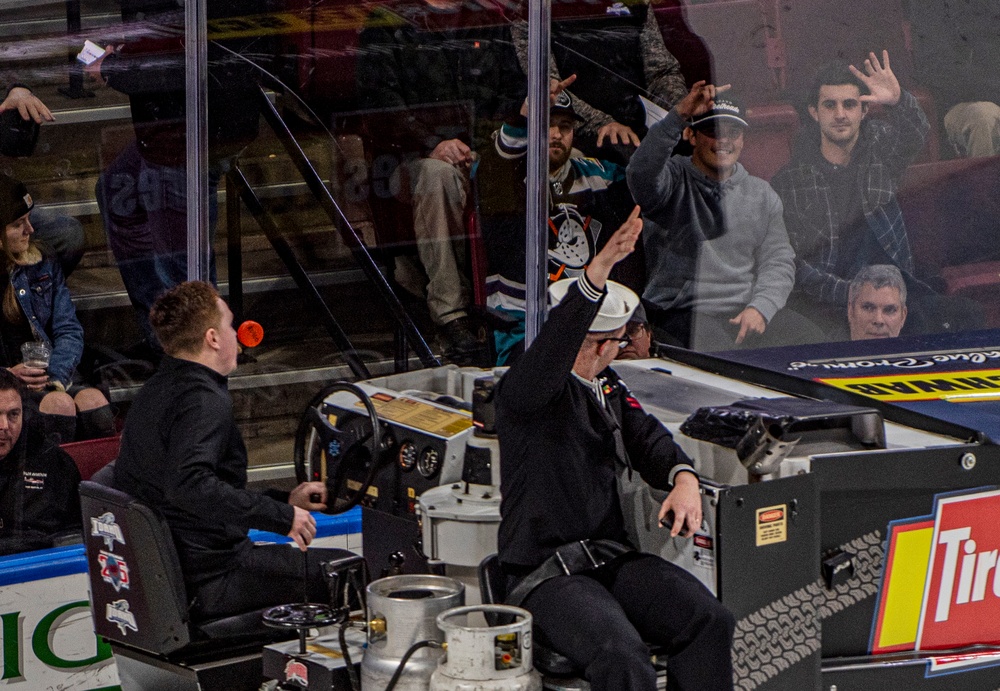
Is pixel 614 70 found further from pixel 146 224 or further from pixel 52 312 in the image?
pixel 52 312

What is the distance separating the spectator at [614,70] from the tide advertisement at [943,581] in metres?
2.49

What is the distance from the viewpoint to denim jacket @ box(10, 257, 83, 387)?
14.4 ft

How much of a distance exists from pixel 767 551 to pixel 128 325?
2.51 meters

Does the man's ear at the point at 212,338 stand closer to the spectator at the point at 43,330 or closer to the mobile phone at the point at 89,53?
the spectator at the point at 43,330

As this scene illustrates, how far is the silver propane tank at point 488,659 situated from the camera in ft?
9.03

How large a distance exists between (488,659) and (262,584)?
0.93m

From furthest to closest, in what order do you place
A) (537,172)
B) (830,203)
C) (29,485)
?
(830,203) < (537,172) < (29,485)

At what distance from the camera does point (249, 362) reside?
5059 mm

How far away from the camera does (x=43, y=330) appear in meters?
4.42

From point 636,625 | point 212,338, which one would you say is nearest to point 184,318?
point 212,338

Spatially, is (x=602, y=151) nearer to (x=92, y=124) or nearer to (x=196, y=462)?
(x=92, y=124)

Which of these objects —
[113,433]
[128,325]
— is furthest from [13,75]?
[113,433]

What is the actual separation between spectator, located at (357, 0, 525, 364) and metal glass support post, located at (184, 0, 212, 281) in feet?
2.28

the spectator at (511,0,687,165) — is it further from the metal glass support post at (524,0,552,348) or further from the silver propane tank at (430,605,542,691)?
the silver propane tank at (430,605,542,691)
